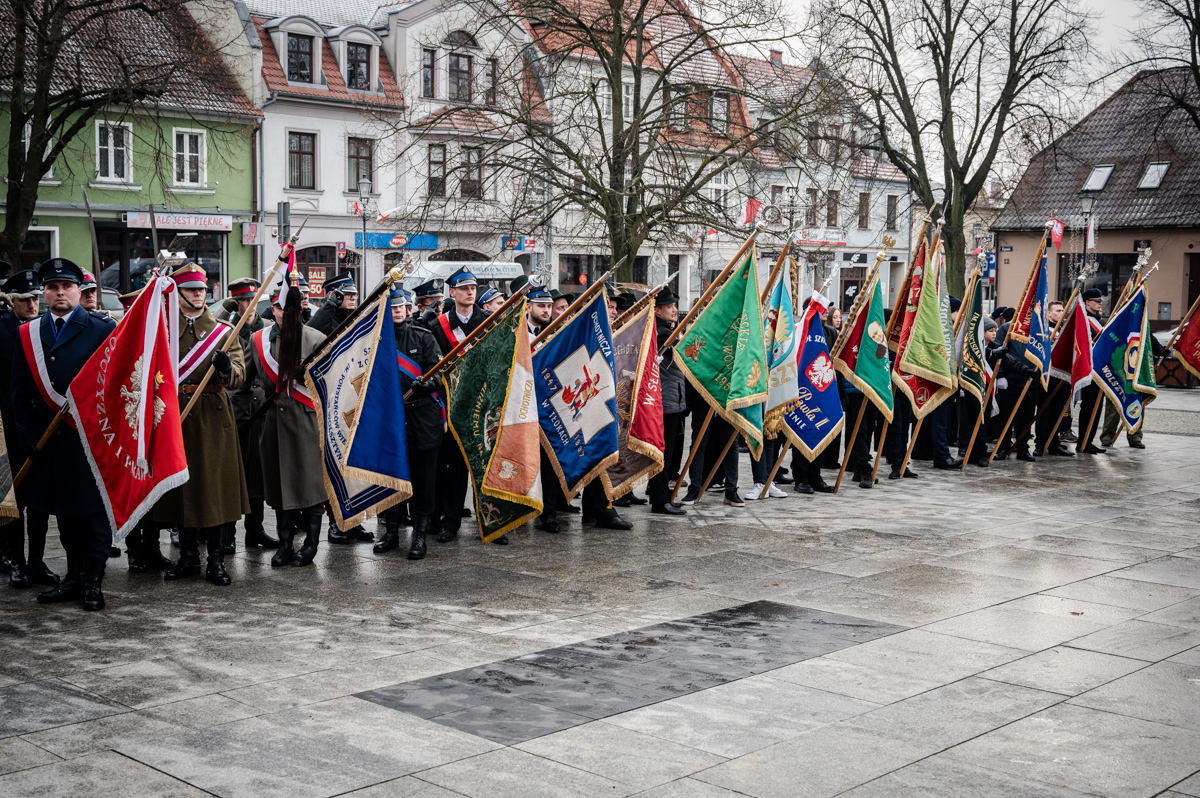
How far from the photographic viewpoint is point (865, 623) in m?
6.83

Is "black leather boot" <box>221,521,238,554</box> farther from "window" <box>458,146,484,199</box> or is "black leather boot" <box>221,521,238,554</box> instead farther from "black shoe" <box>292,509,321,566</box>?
"window" <box>458,146,484,199</box>

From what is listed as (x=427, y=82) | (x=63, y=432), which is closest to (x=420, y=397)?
(x=63, y=432)

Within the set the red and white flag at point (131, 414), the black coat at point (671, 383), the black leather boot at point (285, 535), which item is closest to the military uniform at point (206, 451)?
the black leather boot at point (285, 535)

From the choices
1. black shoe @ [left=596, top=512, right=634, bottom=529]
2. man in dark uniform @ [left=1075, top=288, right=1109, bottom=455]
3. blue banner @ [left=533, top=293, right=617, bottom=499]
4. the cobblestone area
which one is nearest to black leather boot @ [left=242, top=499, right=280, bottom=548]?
the cobblestone area

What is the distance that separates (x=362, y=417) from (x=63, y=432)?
1.87 metres

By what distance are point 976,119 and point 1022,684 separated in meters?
26.9

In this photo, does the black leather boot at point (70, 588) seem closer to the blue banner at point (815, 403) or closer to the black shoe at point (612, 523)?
the black shoe at point (612, 523)

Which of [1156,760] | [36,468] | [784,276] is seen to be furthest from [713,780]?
[784,276]

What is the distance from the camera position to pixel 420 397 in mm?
8953

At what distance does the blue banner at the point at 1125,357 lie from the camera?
15559 millimetres

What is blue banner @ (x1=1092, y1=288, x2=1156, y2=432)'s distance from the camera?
15559mm

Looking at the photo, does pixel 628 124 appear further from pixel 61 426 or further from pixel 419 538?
pixel 61 426

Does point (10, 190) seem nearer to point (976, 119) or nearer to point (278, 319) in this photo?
point (278, 319)

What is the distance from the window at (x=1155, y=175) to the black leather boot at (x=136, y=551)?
40481 mm
